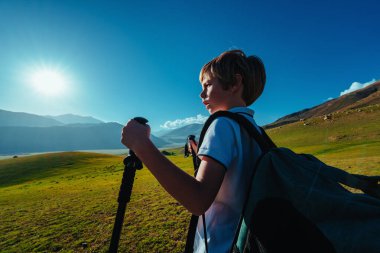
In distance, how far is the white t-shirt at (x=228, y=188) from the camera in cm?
172

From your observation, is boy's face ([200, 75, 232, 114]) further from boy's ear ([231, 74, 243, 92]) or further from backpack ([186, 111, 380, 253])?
backpack ([186, 111, 380, 253])

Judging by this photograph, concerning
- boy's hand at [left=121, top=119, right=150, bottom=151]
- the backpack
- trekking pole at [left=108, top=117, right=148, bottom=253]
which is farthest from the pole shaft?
the backpack

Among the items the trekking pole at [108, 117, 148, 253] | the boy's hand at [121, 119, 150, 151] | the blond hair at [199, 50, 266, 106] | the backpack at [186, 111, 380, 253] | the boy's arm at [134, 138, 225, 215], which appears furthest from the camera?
the blond hair at [199, 50, 266, 106]

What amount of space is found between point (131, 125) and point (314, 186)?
4.45 ft

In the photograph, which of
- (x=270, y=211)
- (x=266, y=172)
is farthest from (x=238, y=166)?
(x=270, y=211)

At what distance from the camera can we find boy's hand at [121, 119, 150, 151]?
1692 mm

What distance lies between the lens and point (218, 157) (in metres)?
1.63

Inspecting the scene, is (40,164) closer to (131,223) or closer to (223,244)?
(131,223)

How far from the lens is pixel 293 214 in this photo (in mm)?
1524

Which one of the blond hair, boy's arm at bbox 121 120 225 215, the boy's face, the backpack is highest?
the blond hair

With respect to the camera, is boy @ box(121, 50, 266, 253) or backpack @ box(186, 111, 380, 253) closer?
backpack @ box(186, 111, 380, 253)

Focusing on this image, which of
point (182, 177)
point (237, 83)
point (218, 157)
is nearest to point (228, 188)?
point (218, 157)

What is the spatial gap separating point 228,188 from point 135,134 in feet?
2.90

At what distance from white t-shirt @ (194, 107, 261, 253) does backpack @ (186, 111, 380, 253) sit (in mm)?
196
